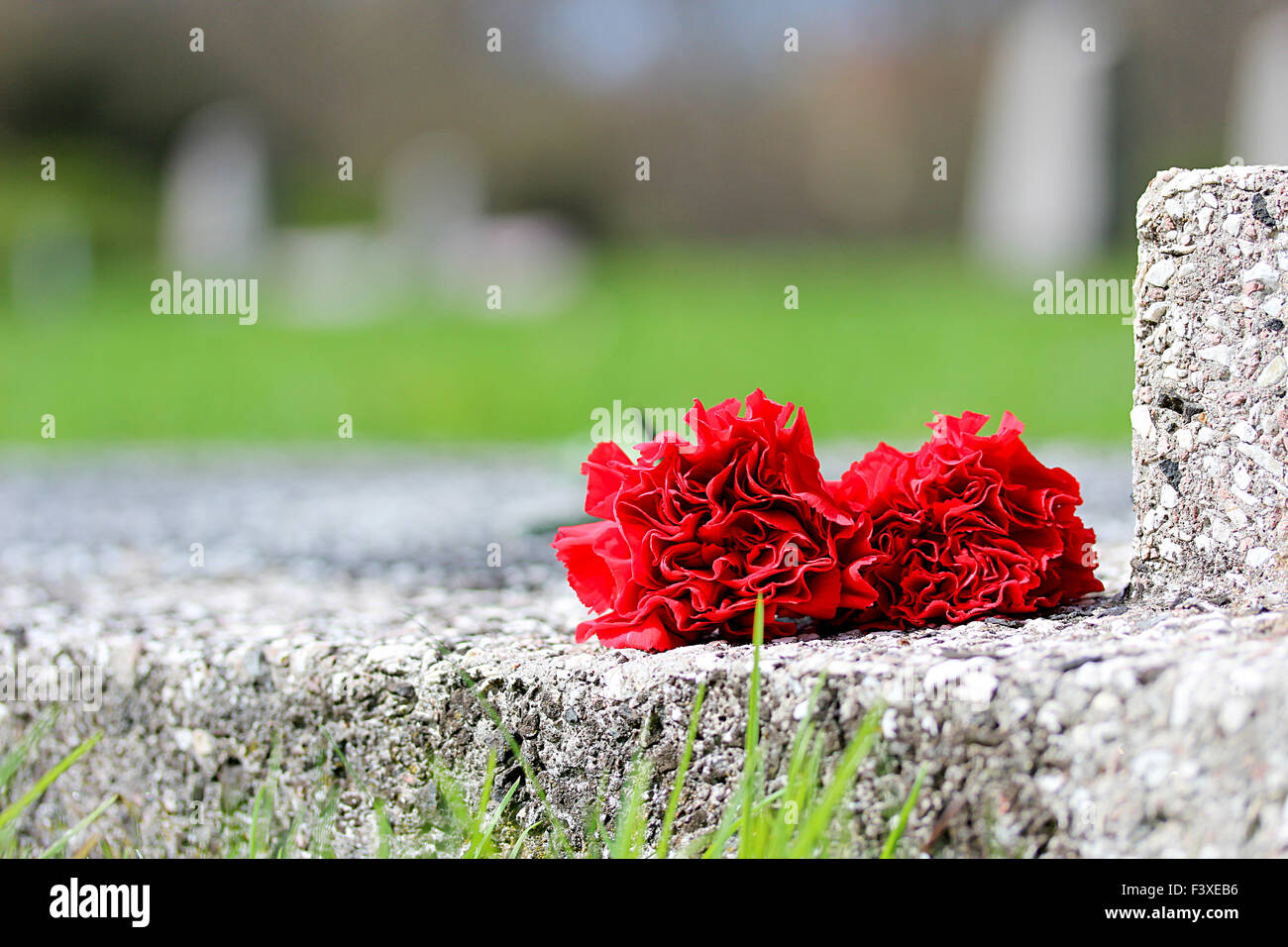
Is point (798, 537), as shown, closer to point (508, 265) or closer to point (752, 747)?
point (752, 747)

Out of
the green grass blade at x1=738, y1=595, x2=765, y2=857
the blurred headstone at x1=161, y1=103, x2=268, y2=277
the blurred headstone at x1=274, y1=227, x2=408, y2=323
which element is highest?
the blurred headstone at x1=161, y1=103, x2=268, y2=277

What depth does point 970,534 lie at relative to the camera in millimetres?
1687

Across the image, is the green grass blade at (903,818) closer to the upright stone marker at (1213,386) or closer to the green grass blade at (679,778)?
the green grass blade at (679,778)

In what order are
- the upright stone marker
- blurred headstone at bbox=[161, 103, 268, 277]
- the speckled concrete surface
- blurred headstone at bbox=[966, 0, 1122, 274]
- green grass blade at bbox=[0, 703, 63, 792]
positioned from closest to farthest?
the speckled concrete surface, the upright stone marker, green grass blade at bbox=[0, 703, 63, 792], blurred headstone at bbox=[966, 0, 1122, 274], blurred headstone at bbox=[161, 103, 268, 277]

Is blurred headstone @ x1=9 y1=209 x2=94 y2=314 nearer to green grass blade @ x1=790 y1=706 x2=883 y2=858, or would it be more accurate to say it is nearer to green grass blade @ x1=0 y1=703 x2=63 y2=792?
green grass blade @ x1=0 y1=703 x2=63 y2=792

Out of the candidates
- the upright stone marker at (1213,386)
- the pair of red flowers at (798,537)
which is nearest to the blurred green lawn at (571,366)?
the pair of red flowers at (798,537)

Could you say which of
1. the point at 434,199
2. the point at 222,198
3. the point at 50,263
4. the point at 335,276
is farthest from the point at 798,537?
the point at 50,263

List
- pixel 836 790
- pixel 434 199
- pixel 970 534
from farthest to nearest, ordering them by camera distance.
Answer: pixel 434 199
pixel 970 534
pixel 836 790

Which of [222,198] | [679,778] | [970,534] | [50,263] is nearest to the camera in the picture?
[679,778]

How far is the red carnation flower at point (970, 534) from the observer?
5.46 feet

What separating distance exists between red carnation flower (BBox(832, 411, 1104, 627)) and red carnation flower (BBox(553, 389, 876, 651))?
2.3 inches

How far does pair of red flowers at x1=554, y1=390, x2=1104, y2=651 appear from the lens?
1612 millimetres

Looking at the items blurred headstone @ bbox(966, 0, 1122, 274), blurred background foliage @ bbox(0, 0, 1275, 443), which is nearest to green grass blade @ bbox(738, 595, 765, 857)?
blurred background foliage @ bbox(0, 0, 1275, 443)

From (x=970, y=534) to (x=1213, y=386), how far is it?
0.35 metres
